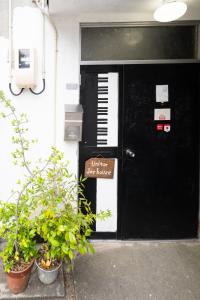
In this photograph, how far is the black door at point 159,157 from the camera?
310cm

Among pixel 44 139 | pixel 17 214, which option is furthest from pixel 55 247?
pixel 44 139

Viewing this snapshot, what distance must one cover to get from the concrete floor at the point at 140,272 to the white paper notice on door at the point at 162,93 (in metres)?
1.89

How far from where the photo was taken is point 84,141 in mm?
3146

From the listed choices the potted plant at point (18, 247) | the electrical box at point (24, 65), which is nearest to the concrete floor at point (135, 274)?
the potted plant at point (18, 247)

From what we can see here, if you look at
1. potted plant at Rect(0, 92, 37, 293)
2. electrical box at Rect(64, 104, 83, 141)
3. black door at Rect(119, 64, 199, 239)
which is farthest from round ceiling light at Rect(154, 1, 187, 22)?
potted plant at Rect(0, 92, 37, 293)

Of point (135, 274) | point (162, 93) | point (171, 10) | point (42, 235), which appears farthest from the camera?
point (162, 93)

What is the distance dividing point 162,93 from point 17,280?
265 centimetres

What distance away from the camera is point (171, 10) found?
2467 millimetres

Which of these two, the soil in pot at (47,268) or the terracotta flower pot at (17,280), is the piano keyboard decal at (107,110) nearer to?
the soil in pot at (47,268)

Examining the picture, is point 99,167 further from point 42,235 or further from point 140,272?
point 140,272

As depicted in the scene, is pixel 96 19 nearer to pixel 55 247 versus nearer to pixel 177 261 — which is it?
pixel 55 247

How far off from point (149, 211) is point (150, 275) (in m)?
0.85

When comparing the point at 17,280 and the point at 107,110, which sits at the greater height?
the point at 107,110

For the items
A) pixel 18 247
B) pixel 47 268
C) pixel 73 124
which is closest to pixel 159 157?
pixel 73 124
